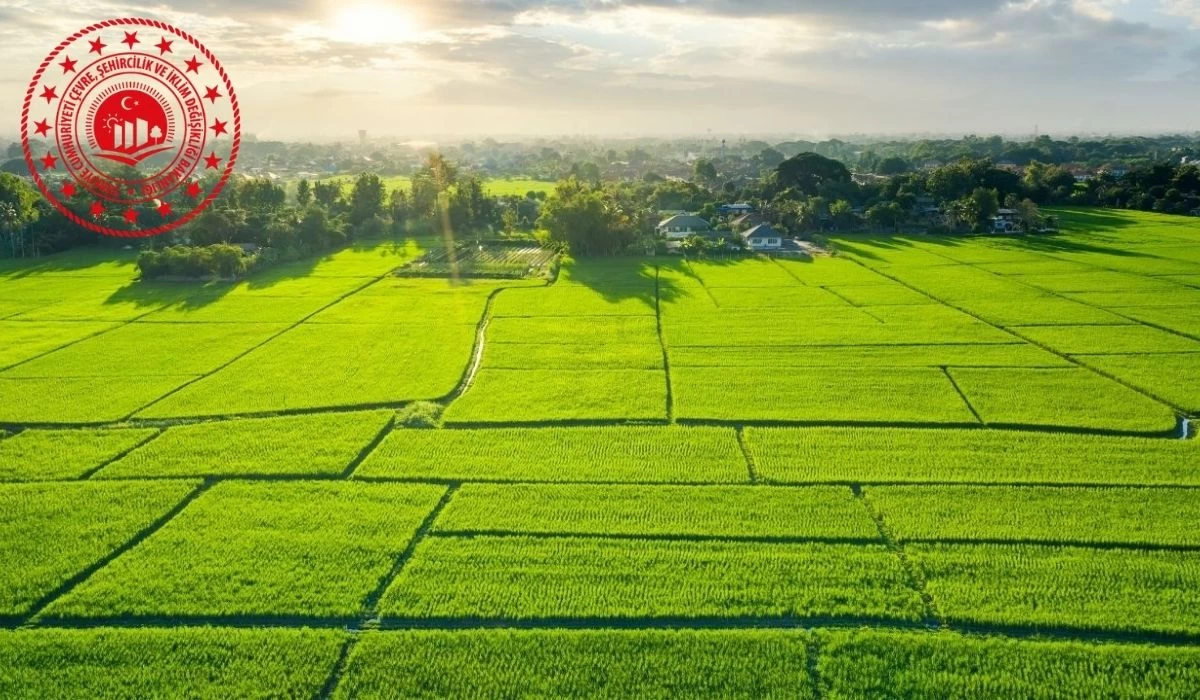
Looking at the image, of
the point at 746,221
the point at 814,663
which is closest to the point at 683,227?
the point at 746,221

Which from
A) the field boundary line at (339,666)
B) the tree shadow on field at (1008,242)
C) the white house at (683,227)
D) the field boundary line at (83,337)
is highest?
the white house at (683,227)

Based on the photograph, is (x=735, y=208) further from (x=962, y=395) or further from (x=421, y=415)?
(x=421, y=415)

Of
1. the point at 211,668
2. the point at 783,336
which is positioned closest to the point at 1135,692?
the point at 211,668

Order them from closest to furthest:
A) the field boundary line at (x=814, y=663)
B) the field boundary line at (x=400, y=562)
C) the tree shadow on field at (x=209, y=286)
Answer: the field boundary line at (x=814, y=663) → the field boundary line at (x=400, y=562) → the tree shadow on field at (x=209, y=286)

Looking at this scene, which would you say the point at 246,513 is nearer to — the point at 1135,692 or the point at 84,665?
the point at 84,665

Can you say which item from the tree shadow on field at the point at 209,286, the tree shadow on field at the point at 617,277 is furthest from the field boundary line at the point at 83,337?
the tree shadow on field at the point at 617,277

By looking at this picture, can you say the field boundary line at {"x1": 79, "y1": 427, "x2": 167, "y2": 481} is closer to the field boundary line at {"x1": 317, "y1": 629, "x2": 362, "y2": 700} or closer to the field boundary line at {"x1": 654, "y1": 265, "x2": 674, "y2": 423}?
the field boundary line at {"x1": 317, "y1": 629, "x2": 362, "y2": 700}

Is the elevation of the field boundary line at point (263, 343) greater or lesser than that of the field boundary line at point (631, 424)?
greater

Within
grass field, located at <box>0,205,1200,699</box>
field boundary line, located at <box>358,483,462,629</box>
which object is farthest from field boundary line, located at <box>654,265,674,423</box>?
field boundary line, located at <box>358,483,462,629</box>

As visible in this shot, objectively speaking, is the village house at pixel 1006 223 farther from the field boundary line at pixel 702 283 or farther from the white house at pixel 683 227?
the field boundary line at pixel 702 283
